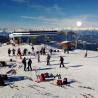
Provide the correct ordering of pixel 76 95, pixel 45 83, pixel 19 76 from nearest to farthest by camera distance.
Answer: pixel 76 95 → pixel 45 83 → pixel 19 76

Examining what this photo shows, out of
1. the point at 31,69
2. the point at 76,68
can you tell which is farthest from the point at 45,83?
the point at 76,68

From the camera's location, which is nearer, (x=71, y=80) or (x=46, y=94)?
(x=46, y=94)

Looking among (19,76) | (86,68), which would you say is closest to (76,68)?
(86,68)

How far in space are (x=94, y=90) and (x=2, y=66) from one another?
16736mm

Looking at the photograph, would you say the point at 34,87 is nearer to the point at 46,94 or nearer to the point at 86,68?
the point at 46,94

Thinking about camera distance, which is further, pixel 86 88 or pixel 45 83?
pixel 45 83

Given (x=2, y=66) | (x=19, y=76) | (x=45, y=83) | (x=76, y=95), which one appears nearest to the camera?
(x=76, y=95)

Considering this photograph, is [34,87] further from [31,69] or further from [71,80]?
[31,69]

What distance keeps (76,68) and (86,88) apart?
11294mm

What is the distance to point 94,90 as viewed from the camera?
74.6 ft

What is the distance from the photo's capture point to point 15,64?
3800 cm

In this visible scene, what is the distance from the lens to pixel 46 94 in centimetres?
2131

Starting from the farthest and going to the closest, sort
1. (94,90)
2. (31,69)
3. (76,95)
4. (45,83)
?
(31,69) → (45,83) → (94,90) → (76,95)

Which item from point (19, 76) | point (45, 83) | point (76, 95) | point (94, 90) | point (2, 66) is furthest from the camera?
point (2, 66)
